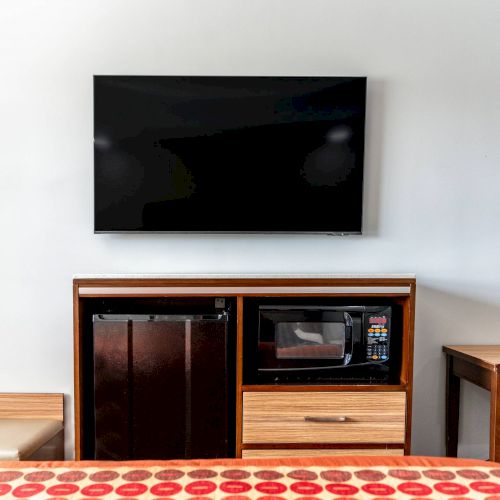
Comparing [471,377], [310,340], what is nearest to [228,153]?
[310,340]

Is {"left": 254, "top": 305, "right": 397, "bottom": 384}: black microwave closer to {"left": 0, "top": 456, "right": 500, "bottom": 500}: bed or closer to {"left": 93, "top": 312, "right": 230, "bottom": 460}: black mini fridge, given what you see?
{"left": 93, "top": 312, "right": 230, "bottom": 460}: black mini fridge

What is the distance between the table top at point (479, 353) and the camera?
2.30 meters

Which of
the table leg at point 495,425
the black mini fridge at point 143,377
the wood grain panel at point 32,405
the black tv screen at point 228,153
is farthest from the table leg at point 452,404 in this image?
the wood grain panel at point 32,405

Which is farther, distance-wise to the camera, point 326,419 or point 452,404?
point 452,404

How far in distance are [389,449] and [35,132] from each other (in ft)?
6.92

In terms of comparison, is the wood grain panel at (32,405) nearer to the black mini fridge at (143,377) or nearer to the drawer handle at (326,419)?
the black mini fridge at (143,377)

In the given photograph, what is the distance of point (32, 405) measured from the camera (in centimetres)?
260

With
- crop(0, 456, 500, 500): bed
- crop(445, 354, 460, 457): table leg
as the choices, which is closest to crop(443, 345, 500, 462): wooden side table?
crop(445, 354, 460, 457): table leg

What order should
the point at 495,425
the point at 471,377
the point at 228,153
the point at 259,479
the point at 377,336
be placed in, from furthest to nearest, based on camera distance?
the point at 228,153 < the point at 471,377 < the point at 377,336 < the point at 495,425 < the point at 259,479

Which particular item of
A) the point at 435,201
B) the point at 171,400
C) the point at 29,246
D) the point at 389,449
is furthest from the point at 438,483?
the point at 29,246

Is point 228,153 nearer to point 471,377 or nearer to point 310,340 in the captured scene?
point 310,340

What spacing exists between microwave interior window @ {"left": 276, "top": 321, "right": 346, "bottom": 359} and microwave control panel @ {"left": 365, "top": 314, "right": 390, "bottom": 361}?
4.1 inches

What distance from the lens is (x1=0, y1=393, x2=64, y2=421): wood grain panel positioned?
2592mm

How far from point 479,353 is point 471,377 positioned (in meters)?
0.11
